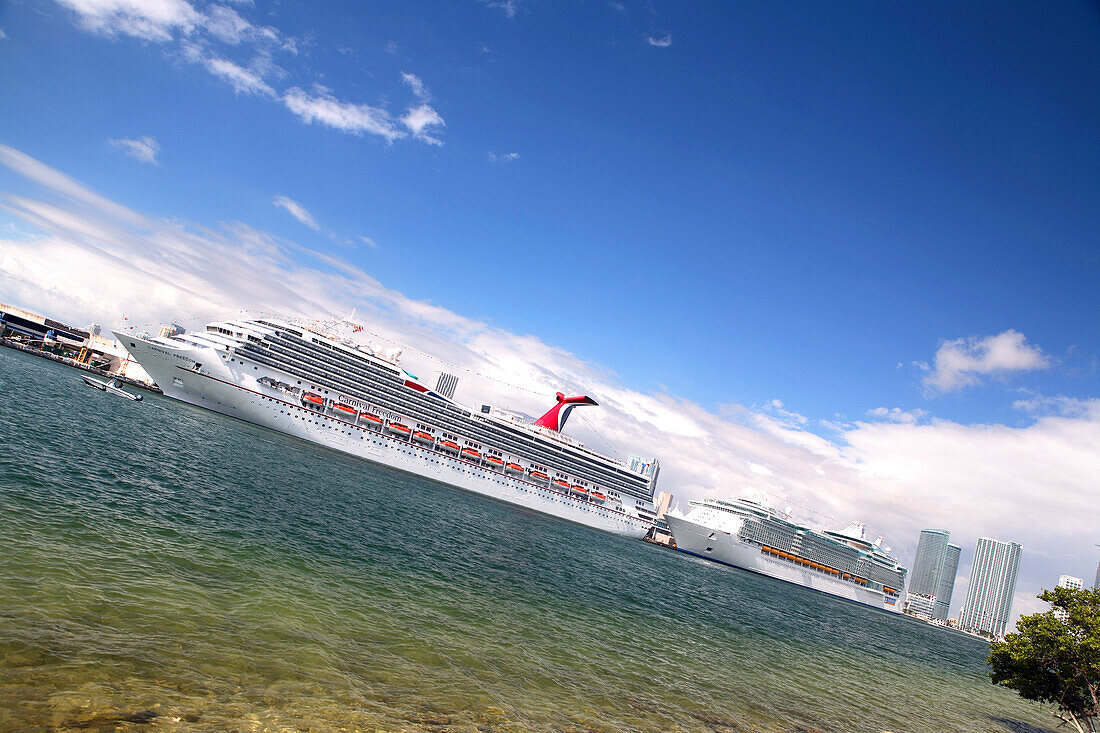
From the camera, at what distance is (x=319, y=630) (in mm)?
10367

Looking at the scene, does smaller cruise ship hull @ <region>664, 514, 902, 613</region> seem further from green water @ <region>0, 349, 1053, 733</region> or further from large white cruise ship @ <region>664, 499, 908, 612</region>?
green water @ <region>0, 349, 1053, 733</region>

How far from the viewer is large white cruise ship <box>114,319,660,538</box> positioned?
56594mm

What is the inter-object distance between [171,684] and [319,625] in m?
3.66

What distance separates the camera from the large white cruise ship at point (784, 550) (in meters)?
82.9

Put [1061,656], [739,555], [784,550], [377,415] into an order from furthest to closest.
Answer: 1. [784,550]
2. [739,555]
3. [377,415]
4. [1061,656]

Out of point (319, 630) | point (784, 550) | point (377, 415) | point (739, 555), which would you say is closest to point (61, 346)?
point (377, 415)

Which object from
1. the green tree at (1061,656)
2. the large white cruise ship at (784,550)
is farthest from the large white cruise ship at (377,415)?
the green tree at (1061,656)

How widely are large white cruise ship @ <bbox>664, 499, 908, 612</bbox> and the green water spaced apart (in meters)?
54.9

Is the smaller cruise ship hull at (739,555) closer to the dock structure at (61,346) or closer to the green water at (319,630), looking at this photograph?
the green water at (319,630)

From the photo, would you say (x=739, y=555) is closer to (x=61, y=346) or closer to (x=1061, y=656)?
(x=1061, y=656)

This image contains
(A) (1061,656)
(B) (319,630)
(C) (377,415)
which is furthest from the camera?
(C) (377,415)

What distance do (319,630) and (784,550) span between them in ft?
313

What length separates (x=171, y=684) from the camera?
7.15m

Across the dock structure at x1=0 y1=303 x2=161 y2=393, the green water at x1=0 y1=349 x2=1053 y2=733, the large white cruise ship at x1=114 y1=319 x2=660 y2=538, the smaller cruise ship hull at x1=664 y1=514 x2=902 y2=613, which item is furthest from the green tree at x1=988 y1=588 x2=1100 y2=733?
the dock structure at x1=0 y1=303 x2=161 y2=393
